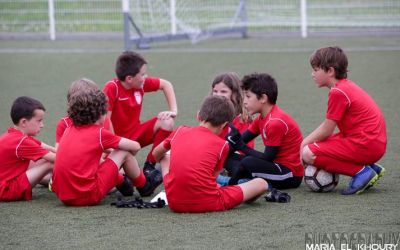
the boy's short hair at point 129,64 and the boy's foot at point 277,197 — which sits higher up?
the boy's short hair at point 129,64

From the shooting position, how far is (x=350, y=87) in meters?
6.23

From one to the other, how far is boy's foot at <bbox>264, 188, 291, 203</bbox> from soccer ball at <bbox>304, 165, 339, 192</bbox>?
14.4 inches

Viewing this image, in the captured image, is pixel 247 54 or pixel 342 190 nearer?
pixel 342 190

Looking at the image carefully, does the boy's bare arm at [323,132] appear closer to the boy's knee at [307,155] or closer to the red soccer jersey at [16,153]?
the boy's knee at [307,155]

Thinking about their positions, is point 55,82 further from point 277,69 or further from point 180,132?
point 180,132

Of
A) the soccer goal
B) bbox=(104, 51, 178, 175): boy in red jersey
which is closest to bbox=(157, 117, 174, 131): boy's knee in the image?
bbox=(104, 51, 178, 175): boy in red jersey

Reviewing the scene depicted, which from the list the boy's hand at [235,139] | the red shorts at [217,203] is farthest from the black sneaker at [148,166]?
the red shorts at [217,203]

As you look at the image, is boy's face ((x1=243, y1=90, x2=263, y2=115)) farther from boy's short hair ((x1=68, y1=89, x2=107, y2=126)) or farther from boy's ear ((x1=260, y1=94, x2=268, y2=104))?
boy's short hair ((x1=68, y1=89, x2=107, y2=126))

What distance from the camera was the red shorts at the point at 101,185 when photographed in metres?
5.89

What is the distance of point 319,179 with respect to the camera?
6242 millimetres

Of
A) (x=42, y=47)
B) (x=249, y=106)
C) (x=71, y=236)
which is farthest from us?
(x=42, y=47)

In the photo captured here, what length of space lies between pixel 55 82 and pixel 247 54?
4126 mm

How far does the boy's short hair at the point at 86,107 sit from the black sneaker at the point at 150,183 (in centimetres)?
65

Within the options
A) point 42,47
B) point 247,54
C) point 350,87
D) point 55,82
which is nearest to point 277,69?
point 247,54
